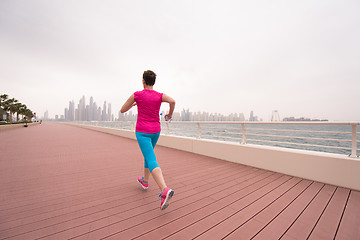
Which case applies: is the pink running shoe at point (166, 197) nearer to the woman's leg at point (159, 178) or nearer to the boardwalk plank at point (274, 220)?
the woman's leg at point (159, 178)

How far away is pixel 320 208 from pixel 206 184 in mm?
1464

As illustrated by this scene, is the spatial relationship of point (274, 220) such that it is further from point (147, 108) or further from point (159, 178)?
point (147, 108)

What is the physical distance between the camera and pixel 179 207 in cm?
178

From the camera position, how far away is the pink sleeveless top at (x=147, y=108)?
5.60 ft

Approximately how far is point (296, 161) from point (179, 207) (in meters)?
2.60

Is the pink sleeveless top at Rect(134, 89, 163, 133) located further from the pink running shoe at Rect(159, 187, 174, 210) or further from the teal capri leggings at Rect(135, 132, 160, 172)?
the pink running shoe at Rect(159, 187, 174, 210)

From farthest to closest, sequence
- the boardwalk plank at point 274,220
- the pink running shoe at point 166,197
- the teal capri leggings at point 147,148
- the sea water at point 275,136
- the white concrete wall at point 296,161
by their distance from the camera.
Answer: the sea water at point 275,136, the white concrete wall at point 296,161, the teal capri leggings at point 147,148, the pink running shoe at point 166,197, the boardwalk plank at point 274,220

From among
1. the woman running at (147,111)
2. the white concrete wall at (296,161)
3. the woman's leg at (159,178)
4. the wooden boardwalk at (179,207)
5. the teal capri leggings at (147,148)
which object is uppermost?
the woman running at (147,111)

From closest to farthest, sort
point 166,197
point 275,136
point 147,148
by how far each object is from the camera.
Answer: point 166,197, point 147,148, point 275,136

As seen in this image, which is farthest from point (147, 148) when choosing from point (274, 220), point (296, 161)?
point (296, 161)

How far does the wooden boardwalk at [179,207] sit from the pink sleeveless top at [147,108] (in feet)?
3.19

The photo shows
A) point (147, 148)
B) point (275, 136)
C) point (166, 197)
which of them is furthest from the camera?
point (275, 136)

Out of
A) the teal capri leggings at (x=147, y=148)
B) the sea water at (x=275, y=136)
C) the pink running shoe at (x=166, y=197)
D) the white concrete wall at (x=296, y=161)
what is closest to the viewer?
the pink running shoe at (x=166, y=197)

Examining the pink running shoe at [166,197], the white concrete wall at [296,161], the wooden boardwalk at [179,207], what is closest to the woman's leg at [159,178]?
the pink running shoe at [166,197]
